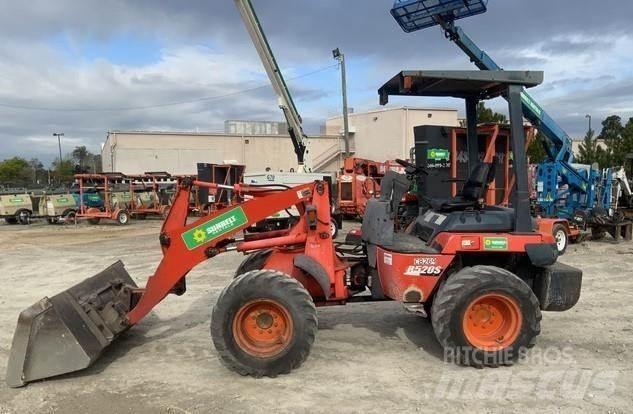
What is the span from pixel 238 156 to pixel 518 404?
131 ft

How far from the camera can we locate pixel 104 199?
2375 cm

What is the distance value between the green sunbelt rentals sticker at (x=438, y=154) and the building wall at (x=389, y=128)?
28.6m

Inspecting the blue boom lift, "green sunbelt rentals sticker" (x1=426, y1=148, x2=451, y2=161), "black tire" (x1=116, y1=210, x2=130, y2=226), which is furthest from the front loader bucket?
"black tire" (x1=116, y1=210, x2=130, y2=226)

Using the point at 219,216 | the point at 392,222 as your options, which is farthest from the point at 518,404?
the point at 219,216

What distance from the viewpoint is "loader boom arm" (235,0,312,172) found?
1870 cm

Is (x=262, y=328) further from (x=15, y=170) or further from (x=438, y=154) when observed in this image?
(x=15, y=170)

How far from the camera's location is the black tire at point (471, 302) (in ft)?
16.1

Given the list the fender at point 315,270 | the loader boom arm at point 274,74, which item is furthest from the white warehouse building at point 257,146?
the fender at point 315,270

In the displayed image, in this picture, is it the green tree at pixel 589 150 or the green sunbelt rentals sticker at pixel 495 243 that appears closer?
the green sunbelt rentals sticker at pixel 495 243

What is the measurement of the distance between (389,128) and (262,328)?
39.8 meters

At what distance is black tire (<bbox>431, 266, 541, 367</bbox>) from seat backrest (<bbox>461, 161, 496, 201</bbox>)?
32.4 inches

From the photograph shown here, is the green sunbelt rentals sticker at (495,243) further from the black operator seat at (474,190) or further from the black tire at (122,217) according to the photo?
the black tire at (122,217)

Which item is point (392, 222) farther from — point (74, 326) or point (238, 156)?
point (238, 156)

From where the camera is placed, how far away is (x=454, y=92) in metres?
5.92
